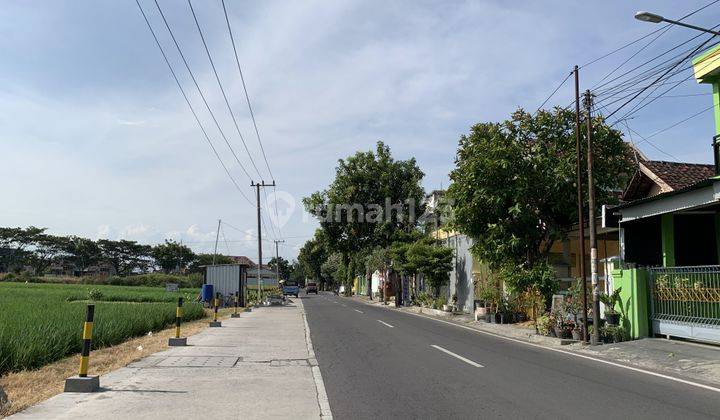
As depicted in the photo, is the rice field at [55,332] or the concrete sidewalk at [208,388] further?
the rice field at [55,332]

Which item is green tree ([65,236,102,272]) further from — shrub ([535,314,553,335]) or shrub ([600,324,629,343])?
shrub ([600,324,629,343])

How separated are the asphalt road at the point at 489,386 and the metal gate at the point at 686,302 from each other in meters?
3.35

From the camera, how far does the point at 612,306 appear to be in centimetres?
1619

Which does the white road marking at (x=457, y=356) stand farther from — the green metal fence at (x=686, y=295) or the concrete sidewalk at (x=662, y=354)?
the green metal fence at (x=686, y=295)

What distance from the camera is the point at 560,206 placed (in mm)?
21078

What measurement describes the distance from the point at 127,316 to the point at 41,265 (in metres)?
92.9

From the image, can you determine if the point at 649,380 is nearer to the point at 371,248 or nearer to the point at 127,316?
the point at 127,316

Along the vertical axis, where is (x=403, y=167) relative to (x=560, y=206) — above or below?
above

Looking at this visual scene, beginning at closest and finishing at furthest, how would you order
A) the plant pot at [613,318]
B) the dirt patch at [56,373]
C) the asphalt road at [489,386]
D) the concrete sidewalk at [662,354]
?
the asphalt road at [489,386] < the dirt patch at [56,373] < the concrete sidewalk at [662,354] < the plant pot at [613,318]

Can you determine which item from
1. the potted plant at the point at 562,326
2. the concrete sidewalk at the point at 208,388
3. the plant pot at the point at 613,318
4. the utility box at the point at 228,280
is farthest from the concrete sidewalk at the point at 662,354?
the utility box at the point at 228,280

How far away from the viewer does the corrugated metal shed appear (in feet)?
124

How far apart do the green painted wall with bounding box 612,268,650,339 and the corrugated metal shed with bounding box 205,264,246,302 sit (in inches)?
1049

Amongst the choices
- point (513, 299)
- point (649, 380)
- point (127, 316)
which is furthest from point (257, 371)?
point (513, 299)

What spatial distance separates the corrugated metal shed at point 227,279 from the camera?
37719 millimetres
